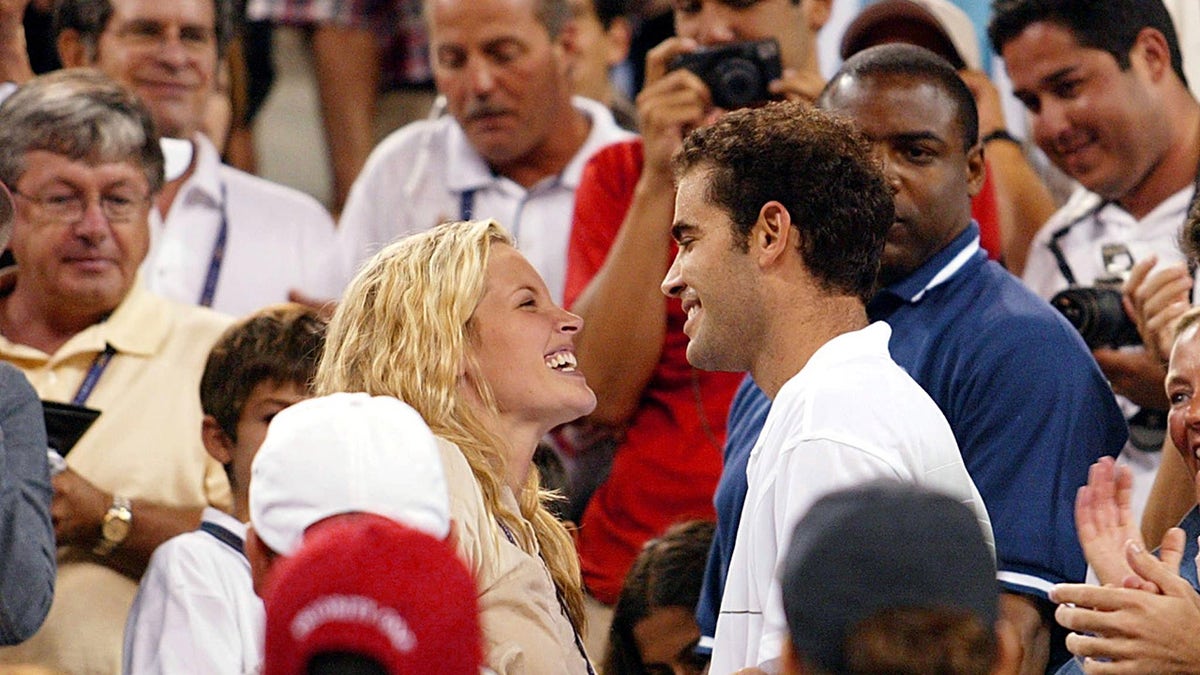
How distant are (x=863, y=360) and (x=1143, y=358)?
4.02 ft

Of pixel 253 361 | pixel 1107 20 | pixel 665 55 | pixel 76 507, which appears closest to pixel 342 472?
pixel 253 361

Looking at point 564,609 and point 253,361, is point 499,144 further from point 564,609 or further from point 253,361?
point 564,609

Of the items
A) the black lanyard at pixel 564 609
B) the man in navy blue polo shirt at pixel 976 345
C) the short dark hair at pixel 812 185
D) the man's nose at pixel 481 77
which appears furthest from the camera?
the man's nose at pixel 481 77

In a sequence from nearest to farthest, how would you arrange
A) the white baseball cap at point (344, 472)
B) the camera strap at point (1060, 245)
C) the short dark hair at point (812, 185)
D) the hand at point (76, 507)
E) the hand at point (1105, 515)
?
→ the white baseball cap at point (344, 472) → the hand at point (1105, 515) → the short dark hair at point (812, 185) → the hand at point (76, 507) → the camera strap at point (1060, 245)

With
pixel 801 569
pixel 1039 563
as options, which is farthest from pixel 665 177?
pixel 801 569

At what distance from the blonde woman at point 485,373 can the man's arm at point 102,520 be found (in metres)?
0.96

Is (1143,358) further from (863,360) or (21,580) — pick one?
(21,580)

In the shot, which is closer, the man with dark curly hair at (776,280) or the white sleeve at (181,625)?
the man with dark curly hair at (776,280)

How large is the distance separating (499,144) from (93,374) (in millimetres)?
1409

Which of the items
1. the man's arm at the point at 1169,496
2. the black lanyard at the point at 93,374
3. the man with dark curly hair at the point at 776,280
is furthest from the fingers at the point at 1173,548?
the black lanyard at the point at 93,374

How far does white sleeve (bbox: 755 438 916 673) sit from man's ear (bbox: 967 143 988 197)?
3.53 ft

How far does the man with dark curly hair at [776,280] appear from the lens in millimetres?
2916

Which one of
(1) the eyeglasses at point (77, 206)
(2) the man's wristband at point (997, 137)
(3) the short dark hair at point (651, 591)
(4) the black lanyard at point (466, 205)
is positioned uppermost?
(1) the eyeglasses at point (77, 206)

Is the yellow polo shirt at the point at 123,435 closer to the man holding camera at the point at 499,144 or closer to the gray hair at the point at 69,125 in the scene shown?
the gray hair at the point at 69,125
